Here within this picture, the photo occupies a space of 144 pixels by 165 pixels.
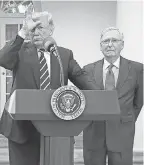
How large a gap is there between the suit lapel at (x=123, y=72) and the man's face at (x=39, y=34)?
85 cm

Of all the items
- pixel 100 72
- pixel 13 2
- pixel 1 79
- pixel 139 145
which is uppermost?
pixel 13 2

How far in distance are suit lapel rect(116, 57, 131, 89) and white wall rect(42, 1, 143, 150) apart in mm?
4502

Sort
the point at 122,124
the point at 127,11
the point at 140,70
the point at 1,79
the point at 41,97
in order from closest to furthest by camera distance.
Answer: the point at 41,97, the point at 122,124, the point at 140,70, the point at 127,11, the point at 1,79

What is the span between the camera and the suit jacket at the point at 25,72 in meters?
1.46

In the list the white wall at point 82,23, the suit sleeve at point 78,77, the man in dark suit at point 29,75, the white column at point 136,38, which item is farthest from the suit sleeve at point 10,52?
the white wall at point 82,23

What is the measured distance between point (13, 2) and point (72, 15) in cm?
118

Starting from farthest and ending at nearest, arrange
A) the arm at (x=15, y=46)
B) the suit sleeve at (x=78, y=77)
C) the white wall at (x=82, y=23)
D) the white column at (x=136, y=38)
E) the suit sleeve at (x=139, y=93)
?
the white wall at (x=82, y=23) < the white column at (x=136, y=38) < the suit sleeve at (x=139, y=93) < the suit sleeve at (x=78, y=77) < the arm at (x=15, y=46)

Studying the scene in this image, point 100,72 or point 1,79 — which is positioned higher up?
point 100,72

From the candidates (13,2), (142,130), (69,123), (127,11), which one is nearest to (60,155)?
(69,123)

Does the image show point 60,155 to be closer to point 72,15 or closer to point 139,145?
point 139,145

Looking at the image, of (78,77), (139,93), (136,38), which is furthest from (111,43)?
(136,38)

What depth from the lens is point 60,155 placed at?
1.28 meters

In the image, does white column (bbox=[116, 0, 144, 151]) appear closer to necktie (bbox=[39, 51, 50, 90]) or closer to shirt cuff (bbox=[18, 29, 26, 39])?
necktie (bbox=[39, 51, 50, 90])

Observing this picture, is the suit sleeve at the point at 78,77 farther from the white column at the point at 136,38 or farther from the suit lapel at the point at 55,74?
the white column at the point at 136,38
